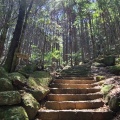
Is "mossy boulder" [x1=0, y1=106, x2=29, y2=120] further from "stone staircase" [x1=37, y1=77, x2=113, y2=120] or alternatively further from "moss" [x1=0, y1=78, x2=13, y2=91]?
"stone staircase" [x1=37, y1=77, x2=113, y2=120]

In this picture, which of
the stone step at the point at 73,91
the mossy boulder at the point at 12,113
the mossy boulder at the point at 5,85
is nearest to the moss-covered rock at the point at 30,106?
the mossy boulder at the point at 12,113

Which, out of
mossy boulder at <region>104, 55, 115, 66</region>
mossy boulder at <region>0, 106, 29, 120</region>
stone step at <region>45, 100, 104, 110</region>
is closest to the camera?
mossy boulder at <region>0, 106, 29, 120</region>

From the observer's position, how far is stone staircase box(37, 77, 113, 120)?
19.0 feet

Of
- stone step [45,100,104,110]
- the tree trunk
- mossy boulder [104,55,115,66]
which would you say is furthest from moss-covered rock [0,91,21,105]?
mossy boulder [104,55,115,66]

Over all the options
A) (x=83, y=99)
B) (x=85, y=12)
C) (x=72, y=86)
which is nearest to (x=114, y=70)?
(x=72, y=86)

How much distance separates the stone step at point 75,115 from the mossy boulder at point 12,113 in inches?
36.0

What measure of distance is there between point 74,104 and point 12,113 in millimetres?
2345

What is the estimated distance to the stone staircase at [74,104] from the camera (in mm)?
5797

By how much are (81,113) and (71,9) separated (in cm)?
1889

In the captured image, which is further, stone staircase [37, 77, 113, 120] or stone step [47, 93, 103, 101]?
stone step [47, 93, 103, 101]

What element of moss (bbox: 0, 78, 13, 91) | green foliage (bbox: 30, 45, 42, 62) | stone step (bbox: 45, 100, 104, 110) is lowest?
stone step (bbox: 45, 100, 104, 110)

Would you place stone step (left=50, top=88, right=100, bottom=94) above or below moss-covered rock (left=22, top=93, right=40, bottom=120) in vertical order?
above

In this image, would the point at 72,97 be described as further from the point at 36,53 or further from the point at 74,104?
the point at 36,53

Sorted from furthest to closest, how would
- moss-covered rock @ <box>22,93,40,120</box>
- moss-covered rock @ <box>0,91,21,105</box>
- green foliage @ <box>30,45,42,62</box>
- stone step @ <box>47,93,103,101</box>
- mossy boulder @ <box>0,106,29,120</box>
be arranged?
green foliage @ <box>30,45,42,62</box>
stone step @ <box>47,93,103,101</box>
moss-covered rock @ <box>22,93,40,120</box>
moss-covered rock @ <box>0,91,21,105</box>
mossy boulder @ <box>0,106,29,120</box>
